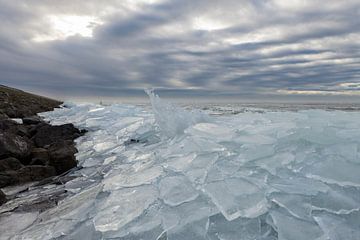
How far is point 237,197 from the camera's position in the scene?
275 centimetres

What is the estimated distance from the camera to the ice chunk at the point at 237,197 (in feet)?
8.41

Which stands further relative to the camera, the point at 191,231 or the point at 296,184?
the point at 296,184

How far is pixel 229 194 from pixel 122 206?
107 cm

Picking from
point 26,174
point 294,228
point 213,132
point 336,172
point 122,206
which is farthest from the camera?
point 26,174

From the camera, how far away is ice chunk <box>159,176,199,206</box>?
9.48 feet

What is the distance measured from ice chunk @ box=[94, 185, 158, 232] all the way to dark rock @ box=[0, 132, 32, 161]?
3.54 m

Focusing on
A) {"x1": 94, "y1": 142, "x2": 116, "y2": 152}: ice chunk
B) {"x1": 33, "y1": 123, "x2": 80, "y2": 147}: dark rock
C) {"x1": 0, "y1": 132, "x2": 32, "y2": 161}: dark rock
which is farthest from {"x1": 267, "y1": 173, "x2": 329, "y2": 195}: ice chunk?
{"x1": 33, "y1": 123, "x2": 80, "y2": 147}: dark rock

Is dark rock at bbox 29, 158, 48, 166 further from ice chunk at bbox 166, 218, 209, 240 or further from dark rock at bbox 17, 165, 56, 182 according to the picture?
ice chunk at bbox 166, 218, 209, 240

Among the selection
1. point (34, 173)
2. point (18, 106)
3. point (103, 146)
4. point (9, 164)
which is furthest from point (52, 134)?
point (18, 106)

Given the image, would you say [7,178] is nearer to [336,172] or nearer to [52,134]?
[52,134]

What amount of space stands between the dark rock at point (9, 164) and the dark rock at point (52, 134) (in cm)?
219

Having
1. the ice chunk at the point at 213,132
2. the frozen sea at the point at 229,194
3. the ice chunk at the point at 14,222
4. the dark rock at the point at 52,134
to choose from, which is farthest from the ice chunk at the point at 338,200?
the dark rock at the point at 52,134

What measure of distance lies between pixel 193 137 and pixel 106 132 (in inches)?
208

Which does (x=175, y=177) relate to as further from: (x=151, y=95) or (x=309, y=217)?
(x=151, y=95)
